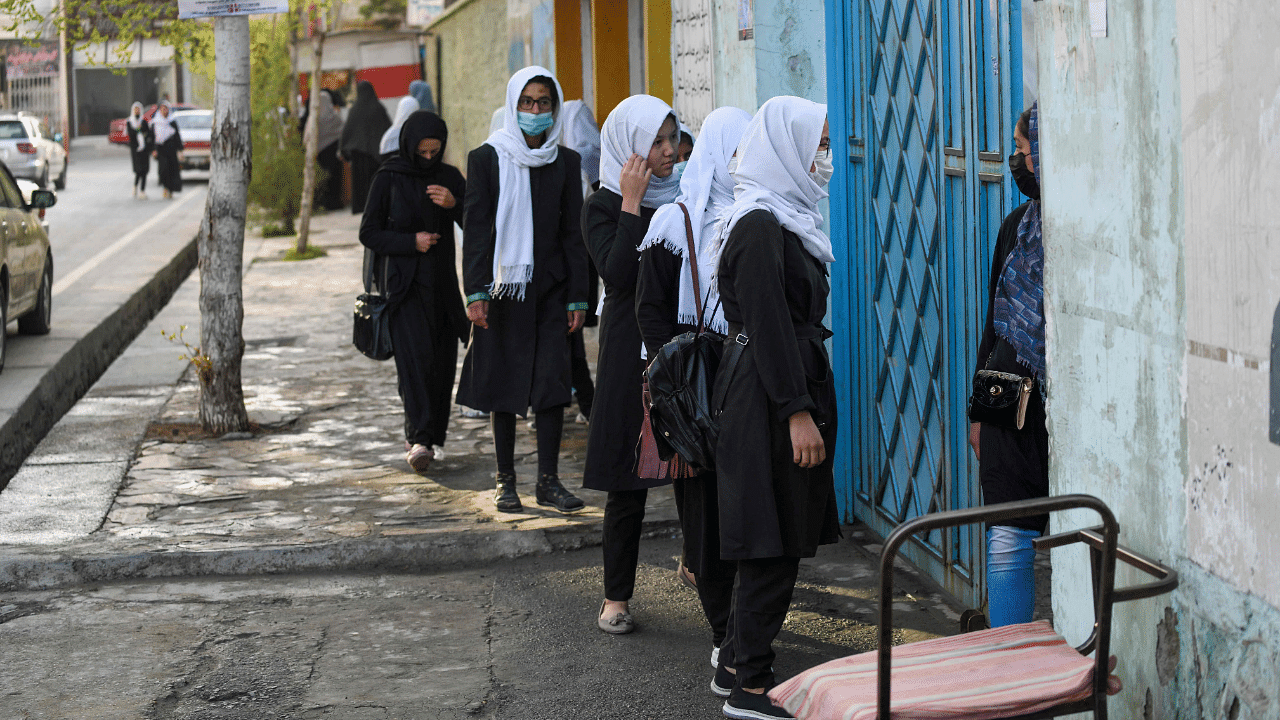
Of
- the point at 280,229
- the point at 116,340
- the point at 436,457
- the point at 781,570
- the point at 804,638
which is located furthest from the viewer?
the point at 280,229

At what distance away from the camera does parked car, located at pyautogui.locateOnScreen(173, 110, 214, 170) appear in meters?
32.0

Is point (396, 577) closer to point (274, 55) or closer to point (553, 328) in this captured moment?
point (553, 328)

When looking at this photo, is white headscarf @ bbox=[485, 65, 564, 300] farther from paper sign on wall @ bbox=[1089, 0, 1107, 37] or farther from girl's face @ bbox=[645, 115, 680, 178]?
paper sign on wall @ bbox=[1089, 0, 1107, 37]

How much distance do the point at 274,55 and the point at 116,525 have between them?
15761 mm

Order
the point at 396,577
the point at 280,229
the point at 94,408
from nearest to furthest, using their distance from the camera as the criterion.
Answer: the point at 396,577 < the point at 94,408 < the point at 280,229

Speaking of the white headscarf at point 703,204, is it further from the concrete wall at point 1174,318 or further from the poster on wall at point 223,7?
the poster on wall at point 223,7

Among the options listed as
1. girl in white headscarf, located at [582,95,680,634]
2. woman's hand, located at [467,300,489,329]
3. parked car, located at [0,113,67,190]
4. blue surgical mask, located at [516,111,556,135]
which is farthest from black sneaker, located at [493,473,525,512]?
parked car, located at [0,113,67,190]

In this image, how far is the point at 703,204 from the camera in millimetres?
3902

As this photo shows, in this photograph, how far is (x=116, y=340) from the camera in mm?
12047

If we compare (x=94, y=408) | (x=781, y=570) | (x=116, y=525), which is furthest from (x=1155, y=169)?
(x=94, y=408)

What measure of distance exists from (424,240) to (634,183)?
7.32 feet

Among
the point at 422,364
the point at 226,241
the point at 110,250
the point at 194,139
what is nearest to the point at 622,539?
the point at 422,364

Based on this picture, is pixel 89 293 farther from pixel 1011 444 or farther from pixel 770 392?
pixel 1011 444

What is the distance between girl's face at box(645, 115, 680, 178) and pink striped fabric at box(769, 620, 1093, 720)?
6.48 feet
